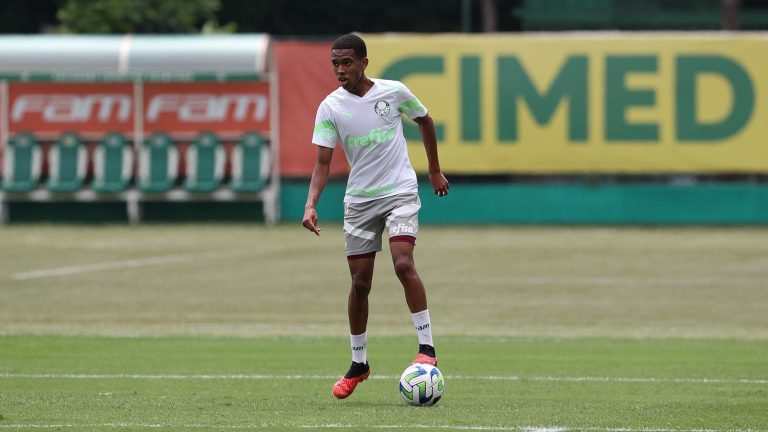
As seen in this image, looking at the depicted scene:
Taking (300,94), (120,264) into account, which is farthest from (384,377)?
(300,94)

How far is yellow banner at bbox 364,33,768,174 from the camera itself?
3103cm

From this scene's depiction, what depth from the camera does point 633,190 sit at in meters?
31.2

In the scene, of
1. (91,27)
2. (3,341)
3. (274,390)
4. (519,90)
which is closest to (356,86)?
(274,390)

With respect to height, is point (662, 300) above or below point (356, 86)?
below

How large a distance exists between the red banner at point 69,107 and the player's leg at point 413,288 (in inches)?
903

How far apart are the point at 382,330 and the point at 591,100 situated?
16.2m

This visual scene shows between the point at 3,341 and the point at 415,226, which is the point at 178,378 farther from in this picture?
the point at 3,341

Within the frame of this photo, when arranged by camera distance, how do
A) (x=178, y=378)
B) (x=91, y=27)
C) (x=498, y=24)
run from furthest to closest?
(x=498, y=24) < (x=91, y=27) < (x=178, y=378)

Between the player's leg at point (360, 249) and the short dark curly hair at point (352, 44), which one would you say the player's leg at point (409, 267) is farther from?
the short dark curly hair at point (352, 44)

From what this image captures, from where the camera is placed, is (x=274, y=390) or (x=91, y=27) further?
(x=91, y=27)

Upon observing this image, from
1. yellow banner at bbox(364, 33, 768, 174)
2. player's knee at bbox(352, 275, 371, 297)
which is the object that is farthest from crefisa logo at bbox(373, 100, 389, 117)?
yellow banner at bbox(364, 33, 768, 174)

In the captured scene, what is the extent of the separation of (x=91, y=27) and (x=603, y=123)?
13.7 meters

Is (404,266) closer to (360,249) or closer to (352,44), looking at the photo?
(360,249)

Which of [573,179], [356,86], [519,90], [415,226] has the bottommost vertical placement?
[573,179]
